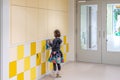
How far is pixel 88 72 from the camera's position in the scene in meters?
5.68

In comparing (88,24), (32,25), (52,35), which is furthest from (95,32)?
(32,25)

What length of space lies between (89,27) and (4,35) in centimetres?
398

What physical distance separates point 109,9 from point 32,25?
127 inches

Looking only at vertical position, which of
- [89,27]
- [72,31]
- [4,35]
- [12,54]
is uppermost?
[89,27]

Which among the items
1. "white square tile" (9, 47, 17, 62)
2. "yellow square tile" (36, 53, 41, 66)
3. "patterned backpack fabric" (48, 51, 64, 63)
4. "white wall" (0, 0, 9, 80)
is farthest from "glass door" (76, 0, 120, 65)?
"white wall" (0, 0, 9, 80)

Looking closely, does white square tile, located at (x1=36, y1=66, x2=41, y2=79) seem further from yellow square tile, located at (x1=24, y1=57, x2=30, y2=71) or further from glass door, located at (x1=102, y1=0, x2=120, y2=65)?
glass door, located at (x1=102, y1=0, x2=120, y2=65)

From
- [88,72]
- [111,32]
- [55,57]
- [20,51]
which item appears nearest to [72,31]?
[111,32]

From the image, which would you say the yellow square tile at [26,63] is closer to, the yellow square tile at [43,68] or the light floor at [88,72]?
the yellow square tile at [43,68]

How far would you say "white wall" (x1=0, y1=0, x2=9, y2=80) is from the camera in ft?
11.6

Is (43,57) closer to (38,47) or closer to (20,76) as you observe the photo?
(38,47)

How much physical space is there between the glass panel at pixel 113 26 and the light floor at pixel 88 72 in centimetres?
76

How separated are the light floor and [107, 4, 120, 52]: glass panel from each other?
76cm

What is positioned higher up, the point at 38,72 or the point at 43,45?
the point at 43,45

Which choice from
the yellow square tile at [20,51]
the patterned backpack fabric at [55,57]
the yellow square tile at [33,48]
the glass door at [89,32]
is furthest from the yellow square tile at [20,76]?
the glass door at [89,32]
